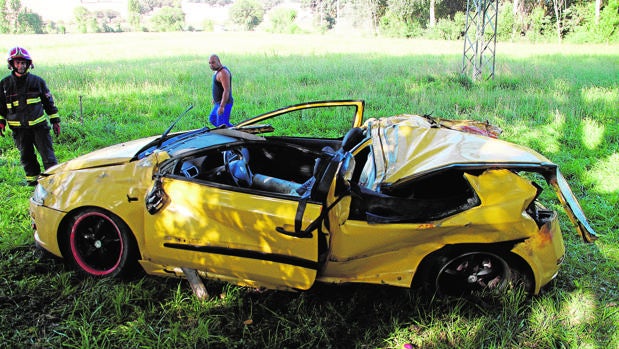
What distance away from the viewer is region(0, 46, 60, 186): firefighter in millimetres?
5152

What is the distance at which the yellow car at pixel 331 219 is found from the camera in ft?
9.26

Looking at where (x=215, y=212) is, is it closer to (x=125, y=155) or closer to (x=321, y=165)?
(x=321, y=165)

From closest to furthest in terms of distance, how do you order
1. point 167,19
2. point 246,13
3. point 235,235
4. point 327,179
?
point 327,179 → point 235,235 → point 167,19 → point 246,13

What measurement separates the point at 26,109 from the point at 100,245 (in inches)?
114

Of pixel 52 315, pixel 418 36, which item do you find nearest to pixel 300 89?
pixel 52 315

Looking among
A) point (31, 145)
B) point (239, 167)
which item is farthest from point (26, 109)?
point (239, 167)

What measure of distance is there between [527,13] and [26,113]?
4311cm

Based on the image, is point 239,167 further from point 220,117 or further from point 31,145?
point 220,117

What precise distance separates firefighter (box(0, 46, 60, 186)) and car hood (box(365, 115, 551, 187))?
160 inches

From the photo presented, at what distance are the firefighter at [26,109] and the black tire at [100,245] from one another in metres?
2.23

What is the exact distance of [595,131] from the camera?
7.52m

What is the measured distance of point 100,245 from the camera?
131 inches

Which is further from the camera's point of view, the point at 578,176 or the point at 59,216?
the point at 578,176

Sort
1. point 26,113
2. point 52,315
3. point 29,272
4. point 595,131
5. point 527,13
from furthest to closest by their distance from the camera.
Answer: point 527,13, point 595,131, point 26,113, point 29,272, point 52,315
